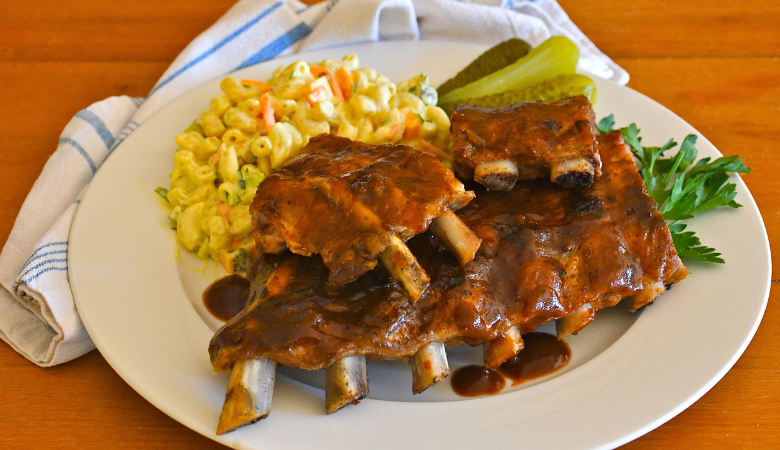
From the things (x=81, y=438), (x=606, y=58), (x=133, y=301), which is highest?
(x=606, y=58)

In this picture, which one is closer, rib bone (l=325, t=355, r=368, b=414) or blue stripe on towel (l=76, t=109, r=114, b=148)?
rib bone (l=325, t=355, r=368, b=414)

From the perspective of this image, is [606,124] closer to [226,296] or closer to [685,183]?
[685,183]

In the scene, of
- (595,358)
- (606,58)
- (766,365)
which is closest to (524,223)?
(595,358)

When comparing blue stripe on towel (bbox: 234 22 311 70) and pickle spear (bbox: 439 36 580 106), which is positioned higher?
pickle spear (bbox: 439 36 580 106)

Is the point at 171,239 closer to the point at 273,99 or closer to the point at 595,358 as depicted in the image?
the point at 273,99

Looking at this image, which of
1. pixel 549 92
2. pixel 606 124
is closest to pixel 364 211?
pixel 549 92

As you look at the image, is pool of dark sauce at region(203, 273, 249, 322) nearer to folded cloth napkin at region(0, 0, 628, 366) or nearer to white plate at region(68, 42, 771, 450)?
white plate at region(68, 42, 771, 450)

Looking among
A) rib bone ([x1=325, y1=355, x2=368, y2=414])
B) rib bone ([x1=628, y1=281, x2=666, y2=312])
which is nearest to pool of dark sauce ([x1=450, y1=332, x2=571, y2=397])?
rib bone ([x1=628, y1=281, x2=666, y2=312])
